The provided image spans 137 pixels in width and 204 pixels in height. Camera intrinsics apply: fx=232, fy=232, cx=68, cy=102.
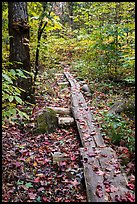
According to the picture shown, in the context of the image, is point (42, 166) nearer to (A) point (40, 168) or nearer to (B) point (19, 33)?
(A) point (40, 168)

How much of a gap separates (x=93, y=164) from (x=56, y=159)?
0.72 metres

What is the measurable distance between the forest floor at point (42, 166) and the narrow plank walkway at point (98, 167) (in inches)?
6.4

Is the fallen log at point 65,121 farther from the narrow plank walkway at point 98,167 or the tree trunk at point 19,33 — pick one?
the tree trunk at point 19,33

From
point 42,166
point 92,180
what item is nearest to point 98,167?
point 92,180

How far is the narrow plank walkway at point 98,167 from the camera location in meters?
3.24

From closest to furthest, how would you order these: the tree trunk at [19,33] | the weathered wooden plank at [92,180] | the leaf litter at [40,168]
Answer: the weathered wooden plank at [92,180], the leaf litter at [40,168], the tree trunk at [19,33]

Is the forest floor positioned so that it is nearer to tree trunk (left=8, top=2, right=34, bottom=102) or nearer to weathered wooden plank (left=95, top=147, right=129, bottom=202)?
weathered wooden plank (left=95, top=147, right=129, bottom=202)

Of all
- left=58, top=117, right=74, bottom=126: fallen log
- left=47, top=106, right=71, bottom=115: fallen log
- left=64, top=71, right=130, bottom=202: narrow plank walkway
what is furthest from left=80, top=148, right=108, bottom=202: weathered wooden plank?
left=47, top=106, right=71, bottom=115: fallen log

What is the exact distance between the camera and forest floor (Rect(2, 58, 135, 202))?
3.44m

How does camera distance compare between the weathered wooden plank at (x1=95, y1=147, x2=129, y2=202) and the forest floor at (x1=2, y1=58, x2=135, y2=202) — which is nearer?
the weathered wooden plank at (x1=95, y1=147, x2=129, y2=202)

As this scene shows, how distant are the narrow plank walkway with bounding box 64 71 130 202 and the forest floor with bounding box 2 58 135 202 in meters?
0.16

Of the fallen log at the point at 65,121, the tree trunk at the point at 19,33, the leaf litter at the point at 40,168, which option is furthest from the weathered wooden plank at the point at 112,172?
the tree trunk at the point at 19,33

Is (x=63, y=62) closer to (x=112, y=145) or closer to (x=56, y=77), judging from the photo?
(x=56, y=77)

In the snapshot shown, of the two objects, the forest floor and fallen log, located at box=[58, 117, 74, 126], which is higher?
fallen log, located at box=[58, 117, 74, 126]
